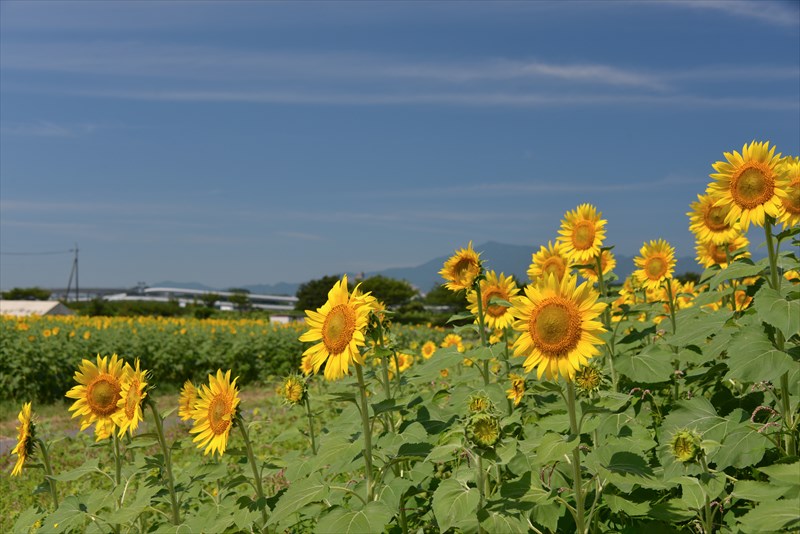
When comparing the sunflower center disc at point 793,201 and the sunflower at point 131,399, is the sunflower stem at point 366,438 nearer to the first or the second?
the sunflower at point 131,399

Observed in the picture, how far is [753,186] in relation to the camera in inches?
139

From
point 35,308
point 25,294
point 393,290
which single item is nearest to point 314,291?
point 393,290

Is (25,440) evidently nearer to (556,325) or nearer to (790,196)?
(556,325)

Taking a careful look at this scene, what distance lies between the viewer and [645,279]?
577cm

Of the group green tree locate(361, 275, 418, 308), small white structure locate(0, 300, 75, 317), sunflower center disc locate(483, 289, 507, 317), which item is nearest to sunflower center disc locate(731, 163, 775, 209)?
sunflower center disc locate(483, 289, 507, 317)

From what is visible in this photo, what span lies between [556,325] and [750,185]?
5.30ft

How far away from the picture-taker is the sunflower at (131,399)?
137 inches

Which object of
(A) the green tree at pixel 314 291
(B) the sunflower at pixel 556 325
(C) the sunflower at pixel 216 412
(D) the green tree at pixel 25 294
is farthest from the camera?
(D) the green tree at pixel 25 294

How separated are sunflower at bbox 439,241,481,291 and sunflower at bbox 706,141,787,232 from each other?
1360mm

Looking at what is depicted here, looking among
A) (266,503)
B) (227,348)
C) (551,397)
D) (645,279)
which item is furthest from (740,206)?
(227,348)

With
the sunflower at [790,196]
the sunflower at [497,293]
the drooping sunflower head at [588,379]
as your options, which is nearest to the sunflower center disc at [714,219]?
the sunflower at [790,196]

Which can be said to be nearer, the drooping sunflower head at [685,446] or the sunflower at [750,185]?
the drooping sunflower head at [685,446]

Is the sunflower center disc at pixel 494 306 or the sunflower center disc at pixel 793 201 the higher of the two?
the sunflower center disc at pixel 793 201

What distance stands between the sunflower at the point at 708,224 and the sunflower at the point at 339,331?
2992 mm
